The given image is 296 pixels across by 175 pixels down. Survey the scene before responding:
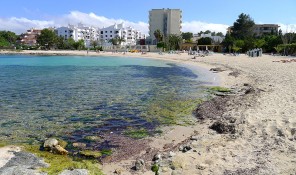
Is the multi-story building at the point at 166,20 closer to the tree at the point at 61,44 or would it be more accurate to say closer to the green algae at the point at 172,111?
the tree at the point at 61,44

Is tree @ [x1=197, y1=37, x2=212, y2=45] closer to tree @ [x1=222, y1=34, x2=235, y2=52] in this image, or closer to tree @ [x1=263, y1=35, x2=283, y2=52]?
tree @ [x1=222, y1=34, x2=235, y2=52]

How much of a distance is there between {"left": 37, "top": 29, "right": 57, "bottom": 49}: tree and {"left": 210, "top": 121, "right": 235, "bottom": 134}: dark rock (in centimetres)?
15244

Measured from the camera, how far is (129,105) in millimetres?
21078

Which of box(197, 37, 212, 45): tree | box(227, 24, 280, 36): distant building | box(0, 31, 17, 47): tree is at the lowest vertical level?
box(197, 37, 212, 45): tree

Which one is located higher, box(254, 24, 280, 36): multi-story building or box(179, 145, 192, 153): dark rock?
box(254, 24, 280, 36): multi-story building

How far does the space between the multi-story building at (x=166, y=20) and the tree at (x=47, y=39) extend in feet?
170

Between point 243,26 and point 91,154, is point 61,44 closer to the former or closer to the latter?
point 243,26

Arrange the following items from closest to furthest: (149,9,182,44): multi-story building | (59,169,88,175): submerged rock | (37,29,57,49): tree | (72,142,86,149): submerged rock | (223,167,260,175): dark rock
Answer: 1. (223,167,260,175): dark rock
2. (59,169,88,175): submerged rock
3. (72,142,86,149): submerged rock
4. (37,29,57,49): tree
5. (149,9,182,44): multi-story building

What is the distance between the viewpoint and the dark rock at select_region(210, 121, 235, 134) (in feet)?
43.0

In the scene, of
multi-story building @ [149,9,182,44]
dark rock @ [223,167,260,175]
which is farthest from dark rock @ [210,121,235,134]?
multi-story building @ [149,9,182,44]

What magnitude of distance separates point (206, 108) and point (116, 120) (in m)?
5.85

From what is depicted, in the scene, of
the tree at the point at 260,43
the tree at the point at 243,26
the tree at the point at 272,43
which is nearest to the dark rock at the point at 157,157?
the tree at the point at 272,43

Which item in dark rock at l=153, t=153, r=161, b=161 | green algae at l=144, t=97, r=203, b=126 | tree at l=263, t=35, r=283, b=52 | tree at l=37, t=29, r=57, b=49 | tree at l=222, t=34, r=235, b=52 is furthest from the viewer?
tree at l=37, t=29, r=57, b=49

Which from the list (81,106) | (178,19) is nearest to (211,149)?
(81,106)
